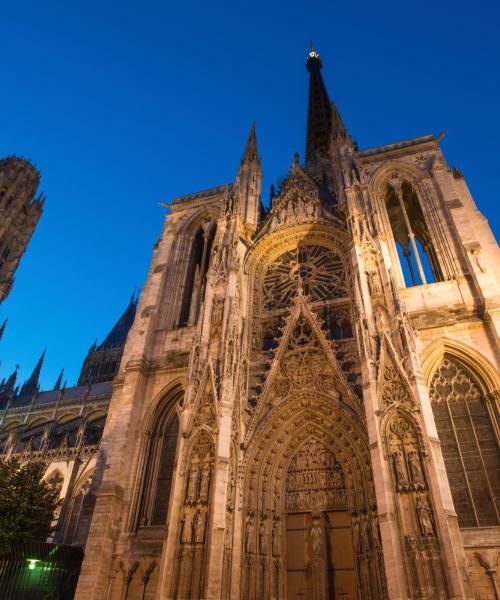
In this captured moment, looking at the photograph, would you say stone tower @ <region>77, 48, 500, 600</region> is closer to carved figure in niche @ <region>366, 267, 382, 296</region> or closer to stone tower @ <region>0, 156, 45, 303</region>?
carved figure in niche @ <region>366, 267, 382, 296</region>

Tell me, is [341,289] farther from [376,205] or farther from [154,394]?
[154,394]

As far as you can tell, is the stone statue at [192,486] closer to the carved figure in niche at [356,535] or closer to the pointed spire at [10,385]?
the carved figure in niche at [356,535]

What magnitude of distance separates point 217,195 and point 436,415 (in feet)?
46.3

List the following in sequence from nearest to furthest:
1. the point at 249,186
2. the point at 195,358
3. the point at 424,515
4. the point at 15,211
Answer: the point at 424,515, the point at 195,358, the point at 249,186, the point at 15,211

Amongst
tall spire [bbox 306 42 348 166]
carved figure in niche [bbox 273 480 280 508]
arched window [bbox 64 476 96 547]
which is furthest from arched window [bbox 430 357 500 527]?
tall spire [bbox 306 42 348 166]

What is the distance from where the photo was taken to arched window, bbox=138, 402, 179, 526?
1323 centimetres

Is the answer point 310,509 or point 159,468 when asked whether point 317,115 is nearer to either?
point 159,468

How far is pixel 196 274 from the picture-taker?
19.6m

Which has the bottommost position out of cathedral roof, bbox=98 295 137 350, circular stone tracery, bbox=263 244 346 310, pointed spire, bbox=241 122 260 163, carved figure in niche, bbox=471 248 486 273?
carved figure in niche, bbox=471 248 486 273

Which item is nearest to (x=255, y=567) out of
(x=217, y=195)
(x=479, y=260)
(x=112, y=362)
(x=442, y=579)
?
(x=442, y=579)

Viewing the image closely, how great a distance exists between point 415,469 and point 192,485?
209 inches

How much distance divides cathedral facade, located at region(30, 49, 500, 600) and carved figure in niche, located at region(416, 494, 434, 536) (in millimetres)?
33

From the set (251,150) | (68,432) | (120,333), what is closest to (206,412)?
(251,150)

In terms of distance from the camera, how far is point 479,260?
14.2 m
